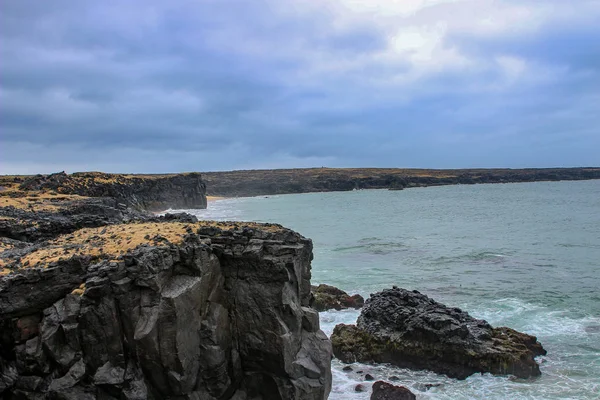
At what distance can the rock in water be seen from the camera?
66.0 feet

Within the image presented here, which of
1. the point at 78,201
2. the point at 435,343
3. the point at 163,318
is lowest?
the point at 435,343

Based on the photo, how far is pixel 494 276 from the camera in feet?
120

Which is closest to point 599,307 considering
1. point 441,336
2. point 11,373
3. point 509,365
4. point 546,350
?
point 546,350

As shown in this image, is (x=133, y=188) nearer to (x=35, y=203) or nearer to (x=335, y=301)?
(x=35, y=203)

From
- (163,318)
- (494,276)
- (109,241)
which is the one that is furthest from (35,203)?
(494,276)

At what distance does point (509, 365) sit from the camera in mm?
19969

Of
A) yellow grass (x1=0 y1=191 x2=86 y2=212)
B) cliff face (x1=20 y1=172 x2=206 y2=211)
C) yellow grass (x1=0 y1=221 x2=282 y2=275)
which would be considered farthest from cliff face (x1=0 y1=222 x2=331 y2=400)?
cliff face (x1=20 y1=172 x2=206 y2=211)

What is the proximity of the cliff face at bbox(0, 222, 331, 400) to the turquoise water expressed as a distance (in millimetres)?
4999

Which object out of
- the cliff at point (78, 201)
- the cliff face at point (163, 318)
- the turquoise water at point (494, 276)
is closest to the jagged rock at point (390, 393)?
the turquoise water at point (494, 276)

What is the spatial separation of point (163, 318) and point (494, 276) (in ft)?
100.0

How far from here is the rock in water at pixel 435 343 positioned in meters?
20.1

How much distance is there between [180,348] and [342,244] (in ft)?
143

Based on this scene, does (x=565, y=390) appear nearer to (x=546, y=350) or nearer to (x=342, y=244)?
(x=546, y=350)

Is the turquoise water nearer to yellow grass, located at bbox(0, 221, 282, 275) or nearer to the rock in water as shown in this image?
the rock in water
